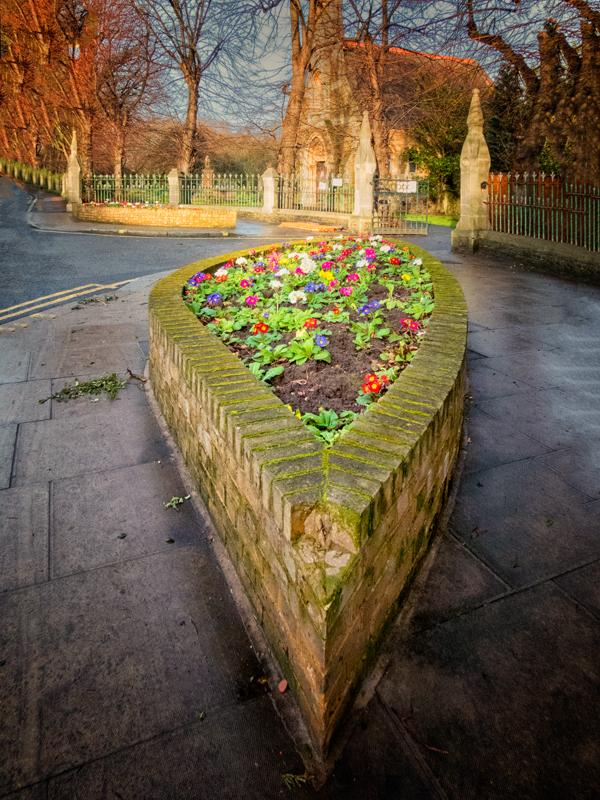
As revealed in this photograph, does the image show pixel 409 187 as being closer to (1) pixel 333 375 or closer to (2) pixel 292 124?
(2) pixel 292 124

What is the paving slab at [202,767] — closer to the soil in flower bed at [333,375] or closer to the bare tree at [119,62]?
the soil in flower bed at [333,375]

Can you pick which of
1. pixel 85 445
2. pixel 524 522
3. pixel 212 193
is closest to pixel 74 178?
pixel 212 193

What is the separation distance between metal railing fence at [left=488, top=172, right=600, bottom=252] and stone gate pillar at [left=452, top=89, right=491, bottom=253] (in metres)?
0.20

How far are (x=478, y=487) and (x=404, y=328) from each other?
1.53m

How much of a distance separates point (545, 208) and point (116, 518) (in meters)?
10.5

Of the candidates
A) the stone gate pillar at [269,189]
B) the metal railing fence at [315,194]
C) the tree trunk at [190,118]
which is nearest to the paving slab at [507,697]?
the metal railing fence at [315,194]

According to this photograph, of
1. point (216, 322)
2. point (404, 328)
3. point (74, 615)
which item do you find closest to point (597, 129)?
point (404, 328)

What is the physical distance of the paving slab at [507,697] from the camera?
5.62ft

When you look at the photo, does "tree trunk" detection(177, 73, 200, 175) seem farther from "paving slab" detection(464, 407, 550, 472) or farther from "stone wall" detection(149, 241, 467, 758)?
"stone wall" detection(149, 241, 467, 758)

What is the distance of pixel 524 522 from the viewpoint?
294cm

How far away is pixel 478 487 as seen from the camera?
329 cm

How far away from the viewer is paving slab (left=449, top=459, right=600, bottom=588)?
264 centimetres

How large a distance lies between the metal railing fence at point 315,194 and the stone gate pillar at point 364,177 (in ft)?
9.32

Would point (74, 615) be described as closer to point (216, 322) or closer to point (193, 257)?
point (216, 322)
